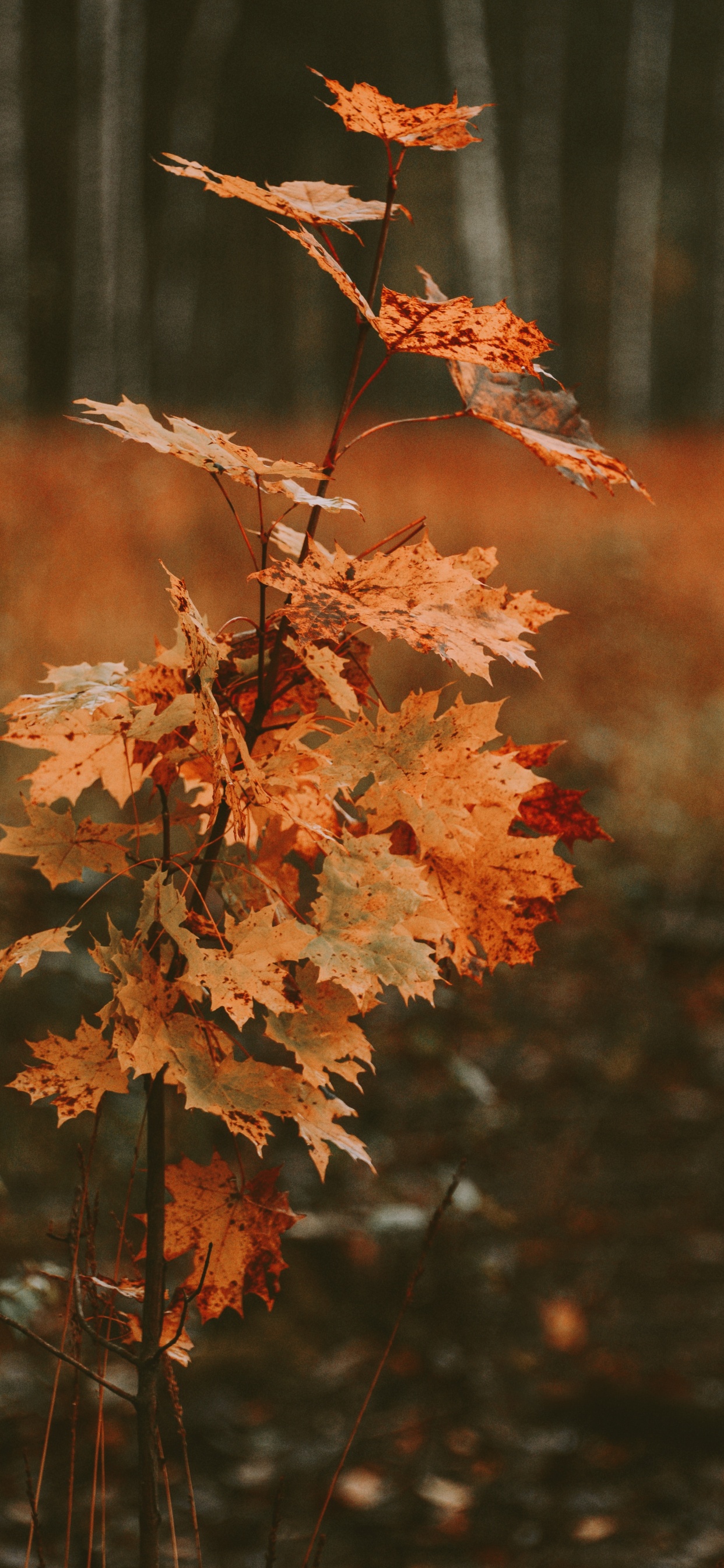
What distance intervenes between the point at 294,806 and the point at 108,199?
29.5 ft

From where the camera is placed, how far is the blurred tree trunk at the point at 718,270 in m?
10.4

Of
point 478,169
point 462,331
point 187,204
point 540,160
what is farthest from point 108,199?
point 462,331

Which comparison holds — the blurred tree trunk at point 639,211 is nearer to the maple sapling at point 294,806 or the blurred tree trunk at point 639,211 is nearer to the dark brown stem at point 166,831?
the maple sapling at point 294,806

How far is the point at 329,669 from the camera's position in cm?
59

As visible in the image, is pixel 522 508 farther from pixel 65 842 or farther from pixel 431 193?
pixel 431 193

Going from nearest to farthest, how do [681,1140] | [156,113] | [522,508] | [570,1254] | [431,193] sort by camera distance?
[570,1254] < [681,1140] < [522,508] < [156,113] < [431,193]

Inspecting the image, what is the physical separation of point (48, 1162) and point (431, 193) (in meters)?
10.6

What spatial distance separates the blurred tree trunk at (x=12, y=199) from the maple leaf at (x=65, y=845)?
23.7 feet

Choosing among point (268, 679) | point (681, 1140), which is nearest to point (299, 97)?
point (681, 1140)

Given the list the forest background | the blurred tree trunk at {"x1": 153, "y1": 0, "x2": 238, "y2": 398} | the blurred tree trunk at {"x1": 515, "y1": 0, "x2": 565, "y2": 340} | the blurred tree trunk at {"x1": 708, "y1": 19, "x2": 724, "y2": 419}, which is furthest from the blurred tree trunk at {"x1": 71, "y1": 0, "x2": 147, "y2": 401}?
the blurred tree trunk at {"x1": 708, "y1": 19, "x2": 724, "y2": 419}

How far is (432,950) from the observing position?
2.14ft

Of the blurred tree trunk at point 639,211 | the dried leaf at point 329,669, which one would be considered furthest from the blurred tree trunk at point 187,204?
the dried leaf at point 329,669

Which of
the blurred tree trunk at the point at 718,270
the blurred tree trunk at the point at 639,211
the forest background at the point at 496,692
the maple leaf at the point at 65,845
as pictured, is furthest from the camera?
the blurred tree trunk at the point at 718,270

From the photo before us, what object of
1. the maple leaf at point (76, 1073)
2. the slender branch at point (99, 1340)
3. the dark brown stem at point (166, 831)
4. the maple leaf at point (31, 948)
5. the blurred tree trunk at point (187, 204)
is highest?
the blurred tree trunk at point (187, 204)
